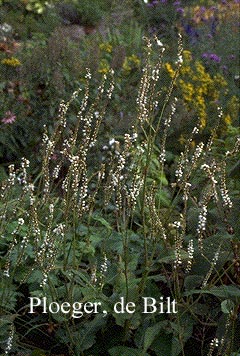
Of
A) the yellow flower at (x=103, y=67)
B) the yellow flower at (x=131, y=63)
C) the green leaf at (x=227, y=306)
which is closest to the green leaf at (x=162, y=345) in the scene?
the green leaf at (x=227, y=306)

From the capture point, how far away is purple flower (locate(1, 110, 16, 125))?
458 centimetres

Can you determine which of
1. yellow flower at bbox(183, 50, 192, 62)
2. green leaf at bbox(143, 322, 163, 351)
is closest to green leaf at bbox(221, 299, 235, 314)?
green leaf at bbox(143, 322, 163, 351)

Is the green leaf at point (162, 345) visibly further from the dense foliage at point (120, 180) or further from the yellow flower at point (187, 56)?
the yellow flower at point (187, 56)

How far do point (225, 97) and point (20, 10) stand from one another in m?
3.62

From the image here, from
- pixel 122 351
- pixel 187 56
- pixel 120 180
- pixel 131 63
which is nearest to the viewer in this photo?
pixel 122 351

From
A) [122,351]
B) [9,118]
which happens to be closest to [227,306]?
[122,351]

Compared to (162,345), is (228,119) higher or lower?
higher

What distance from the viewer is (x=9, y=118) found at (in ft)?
15.1

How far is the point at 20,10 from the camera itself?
8.72 meters

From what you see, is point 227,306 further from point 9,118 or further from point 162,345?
point 9,118

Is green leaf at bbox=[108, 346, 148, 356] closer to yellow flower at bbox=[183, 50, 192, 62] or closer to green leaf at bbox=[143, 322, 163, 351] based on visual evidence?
green leaf at bbox=[143, 322, 163, 351]

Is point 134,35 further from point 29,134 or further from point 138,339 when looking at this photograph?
point 138,339

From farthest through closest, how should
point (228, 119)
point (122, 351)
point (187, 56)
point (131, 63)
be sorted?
point (187, 56) < point (131, 63) < point (228, 119) < point (122, 351)

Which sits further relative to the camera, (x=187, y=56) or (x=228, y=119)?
(x=187, y=56)
